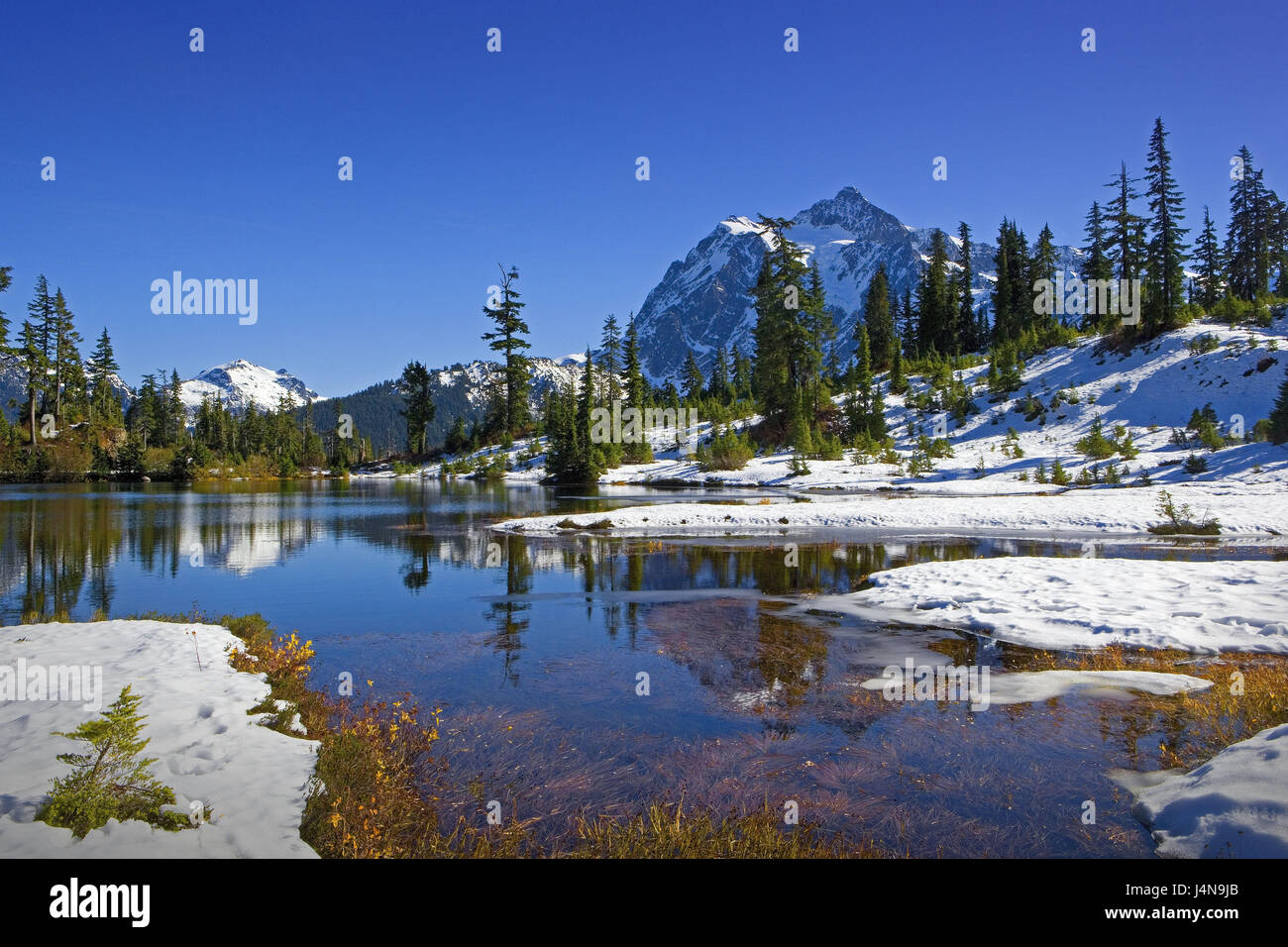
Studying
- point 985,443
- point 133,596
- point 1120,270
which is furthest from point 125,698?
Result: point 1120,270

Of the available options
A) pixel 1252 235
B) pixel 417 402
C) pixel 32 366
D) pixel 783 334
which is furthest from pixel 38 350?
pixel 1252 235

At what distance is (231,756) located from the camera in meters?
6.85

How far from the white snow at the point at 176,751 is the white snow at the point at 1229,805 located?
6.91m

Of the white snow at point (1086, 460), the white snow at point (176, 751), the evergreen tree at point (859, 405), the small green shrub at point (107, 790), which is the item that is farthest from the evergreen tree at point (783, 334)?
the small green shrub at point (107, 790)

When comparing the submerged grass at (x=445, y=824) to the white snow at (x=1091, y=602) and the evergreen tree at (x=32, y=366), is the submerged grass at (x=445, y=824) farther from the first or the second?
the evergreen tree at (x=32, y=366)

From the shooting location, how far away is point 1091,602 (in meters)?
12.9

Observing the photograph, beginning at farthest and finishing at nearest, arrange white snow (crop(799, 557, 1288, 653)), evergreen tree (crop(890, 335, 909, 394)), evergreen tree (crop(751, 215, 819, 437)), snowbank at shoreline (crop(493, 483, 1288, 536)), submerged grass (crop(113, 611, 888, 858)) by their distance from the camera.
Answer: evergreen tree (crop(890, 335, 909, 394)) < evergreen tree (crop(751, 215, 819, 437)) < snowbank at shoreline (crop(493, 483, 1288, 536)) < white snow (crop(799, 557, 1288, 653)) < submerged grass (crop(113, 611, 888, 858))

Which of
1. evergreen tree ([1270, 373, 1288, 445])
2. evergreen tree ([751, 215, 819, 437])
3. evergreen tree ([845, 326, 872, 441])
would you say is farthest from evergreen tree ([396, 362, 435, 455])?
evergreen tree ([1270, 373, 1288, 445])

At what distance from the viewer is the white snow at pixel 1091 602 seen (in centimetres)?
1109

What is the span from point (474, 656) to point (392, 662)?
135cm

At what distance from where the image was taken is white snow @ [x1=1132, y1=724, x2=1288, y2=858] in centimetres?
500

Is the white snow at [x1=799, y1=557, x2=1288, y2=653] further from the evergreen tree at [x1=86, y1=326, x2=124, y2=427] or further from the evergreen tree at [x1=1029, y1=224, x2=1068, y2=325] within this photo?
the evergreen tree at [x1=86, y1=326, x2=124, y2=427]

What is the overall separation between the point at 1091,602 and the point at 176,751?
47.6 feet

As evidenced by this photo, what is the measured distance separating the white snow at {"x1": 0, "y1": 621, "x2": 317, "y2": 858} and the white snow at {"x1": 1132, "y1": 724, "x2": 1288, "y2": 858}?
691cm
